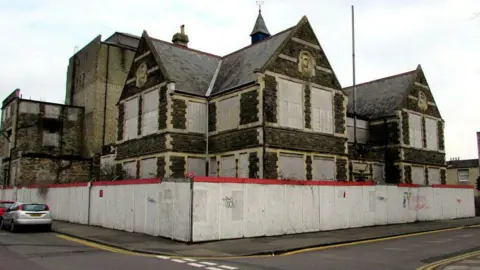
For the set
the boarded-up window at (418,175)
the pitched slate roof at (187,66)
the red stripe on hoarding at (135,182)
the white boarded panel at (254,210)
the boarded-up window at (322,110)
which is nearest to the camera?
the white boarded panel at (254,210)

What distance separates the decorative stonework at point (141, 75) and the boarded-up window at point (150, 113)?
3.97 ft

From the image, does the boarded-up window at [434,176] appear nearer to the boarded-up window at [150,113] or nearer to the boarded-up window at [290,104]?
the boarded-up window at [290,104]

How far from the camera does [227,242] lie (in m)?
17.5

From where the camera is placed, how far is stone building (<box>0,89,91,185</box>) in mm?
44375

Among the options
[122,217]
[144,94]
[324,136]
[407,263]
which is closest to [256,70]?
[324,136]

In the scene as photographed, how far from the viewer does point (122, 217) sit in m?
22.0

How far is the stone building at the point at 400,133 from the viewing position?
37.8 m

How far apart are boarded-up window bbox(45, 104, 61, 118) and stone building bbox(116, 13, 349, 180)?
17.7m

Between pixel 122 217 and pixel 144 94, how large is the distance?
1256cm

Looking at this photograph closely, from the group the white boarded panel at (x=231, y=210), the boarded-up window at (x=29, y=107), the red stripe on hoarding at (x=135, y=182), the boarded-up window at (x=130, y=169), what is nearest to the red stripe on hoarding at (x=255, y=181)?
the white boarded panel at (x=231, y=210)

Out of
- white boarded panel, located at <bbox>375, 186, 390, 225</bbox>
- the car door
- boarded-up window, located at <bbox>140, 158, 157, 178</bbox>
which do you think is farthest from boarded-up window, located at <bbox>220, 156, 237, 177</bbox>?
the car door

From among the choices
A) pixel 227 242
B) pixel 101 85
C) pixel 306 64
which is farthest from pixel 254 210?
pixel 101 85

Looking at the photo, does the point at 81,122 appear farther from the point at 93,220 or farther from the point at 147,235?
the point at 147,235

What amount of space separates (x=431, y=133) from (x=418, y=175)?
479 centimetres
